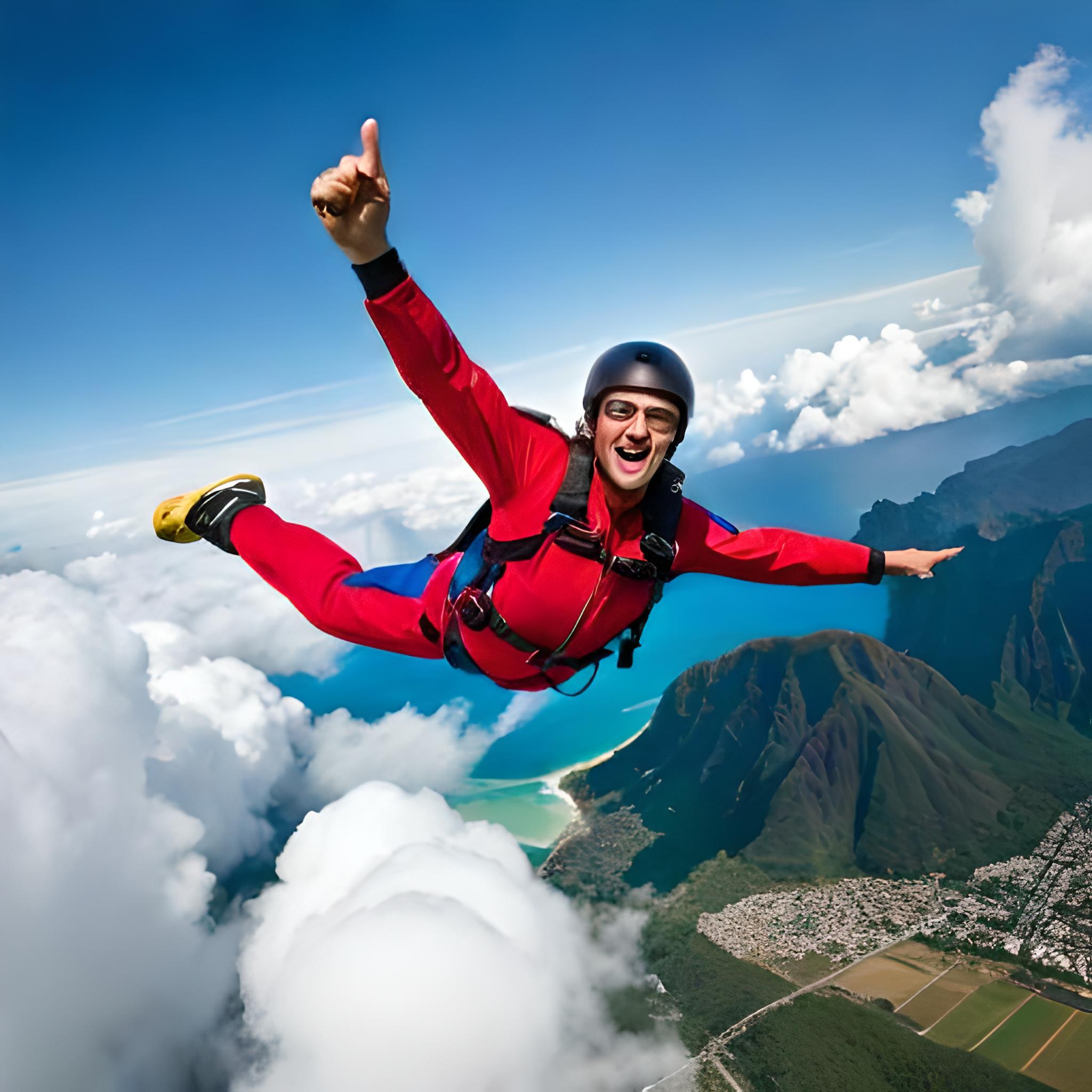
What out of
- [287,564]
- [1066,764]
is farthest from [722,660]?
[287,564]

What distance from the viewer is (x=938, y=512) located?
4161 inches

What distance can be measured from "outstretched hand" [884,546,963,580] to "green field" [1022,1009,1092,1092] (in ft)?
305

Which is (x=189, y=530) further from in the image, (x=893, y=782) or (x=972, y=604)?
(x=972, y=604)

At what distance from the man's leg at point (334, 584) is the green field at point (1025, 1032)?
93835 mm

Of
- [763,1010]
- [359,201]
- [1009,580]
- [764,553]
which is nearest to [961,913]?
[763,1010]

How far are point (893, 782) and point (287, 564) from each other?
109m

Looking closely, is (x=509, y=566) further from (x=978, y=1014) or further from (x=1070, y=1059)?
(x=1070, y=1059)

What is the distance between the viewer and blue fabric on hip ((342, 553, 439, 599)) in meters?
4.19

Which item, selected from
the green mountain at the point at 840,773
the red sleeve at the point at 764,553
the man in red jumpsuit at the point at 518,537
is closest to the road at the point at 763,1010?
the green mountain at the point at 840,773

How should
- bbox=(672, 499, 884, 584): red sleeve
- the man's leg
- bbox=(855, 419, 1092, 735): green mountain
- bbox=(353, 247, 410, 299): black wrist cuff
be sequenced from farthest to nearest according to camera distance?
bbox=(855, 419, 1092, 735): green mountain → the man's leg → bbox=(672, 499, 884, 584): red sleeve → bbox=(353, 247, 410, 299): black wrist cuff

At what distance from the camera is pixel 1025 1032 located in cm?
6900

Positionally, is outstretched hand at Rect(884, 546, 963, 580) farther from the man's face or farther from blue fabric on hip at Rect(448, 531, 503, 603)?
blue fabric on hip at Rect(448, 531, 503, 603)

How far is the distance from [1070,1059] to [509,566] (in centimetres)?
9764

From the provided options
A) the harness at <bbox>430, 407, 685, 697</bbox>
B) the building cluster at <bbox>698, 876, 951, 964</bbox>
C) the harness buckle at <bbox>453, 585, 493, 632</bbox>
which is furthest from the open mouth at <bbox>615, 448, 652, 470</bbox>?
the building cluster at <bbox>698, 876, 951, 964</bbox>
